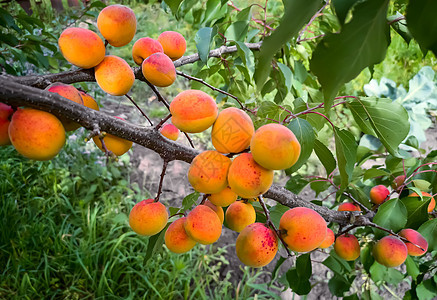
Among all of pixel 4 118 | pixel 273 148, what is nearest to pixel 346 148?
pixel 273 148

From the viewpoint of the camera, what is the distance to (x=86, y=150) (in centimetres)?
229

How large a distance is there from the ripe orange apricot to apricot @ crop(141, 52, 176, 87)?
0.42 feet

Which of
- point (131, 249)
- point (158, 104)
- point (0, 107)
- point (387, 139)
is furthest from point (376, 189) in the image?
point (158, 104)

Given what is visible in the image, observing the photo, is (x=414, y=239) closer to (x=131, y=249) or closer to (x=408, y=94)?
(x=131, y=249)

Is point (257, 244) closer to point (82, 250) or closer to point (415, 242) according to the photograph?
point (415, 242)

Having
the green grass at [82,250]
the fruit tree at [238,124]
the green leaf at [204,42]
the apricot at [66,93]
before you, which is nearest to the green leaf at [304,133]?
the fruit tree at [238,124]

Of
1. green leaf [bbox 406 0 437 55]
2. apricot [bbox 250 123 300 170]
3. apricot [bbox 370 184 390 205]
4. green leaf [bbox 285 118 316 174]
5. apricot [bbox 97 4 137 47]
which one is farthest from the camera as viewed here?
apricot [bbox 370 184 390 205]

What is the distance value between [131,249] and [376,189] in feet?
4.23

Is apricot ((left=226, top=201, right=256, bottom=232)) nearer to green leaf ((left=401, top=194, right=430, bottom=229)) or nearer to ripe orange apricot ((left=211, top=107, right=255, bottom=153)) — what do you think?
ripe orange apricot ((left=211, top=107, right=255, bottom=153))

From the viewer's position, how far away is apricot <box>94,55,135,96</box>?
0.48 meters

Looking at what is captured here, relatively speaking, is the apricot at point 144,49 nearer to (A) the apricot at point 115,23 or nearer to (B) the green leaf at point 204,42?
(A) the apricot at point 115,23

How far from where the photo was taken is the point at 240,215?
564 mm

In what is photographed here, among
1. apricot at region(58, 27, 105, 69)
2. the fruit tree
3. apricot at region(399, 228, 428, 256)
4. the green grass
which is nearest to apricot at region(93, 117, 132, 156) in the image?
the fruit tree

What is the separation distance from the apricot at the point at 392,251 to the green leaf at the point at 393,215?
29 mm
